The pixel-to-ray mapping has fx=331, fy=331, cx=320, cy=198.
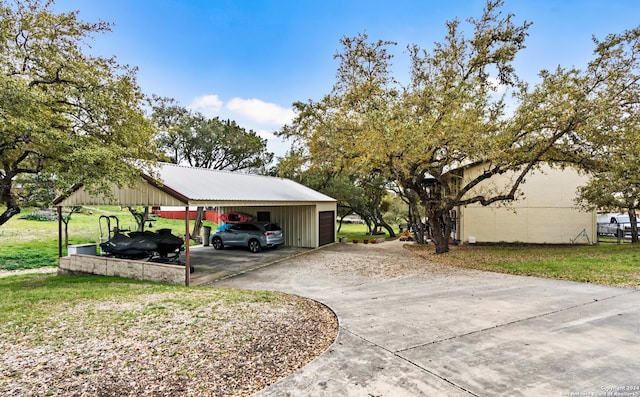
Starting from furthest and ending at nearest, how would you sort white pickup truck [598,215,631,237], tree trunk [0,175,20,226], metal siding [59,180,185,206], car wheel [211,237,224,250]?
white pickup truck [598,215,631,237]
car wheel [211,237,224,250]
metal siding [59,180,185,206]
tree trunk [0,175,20,226]

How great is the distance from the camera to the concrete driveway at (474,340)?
3.68 m

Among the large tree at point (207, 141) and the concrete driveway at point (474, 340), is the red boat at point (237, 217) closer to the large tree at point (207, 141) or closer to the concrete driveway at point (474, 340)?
the large tree at point (207, 141)

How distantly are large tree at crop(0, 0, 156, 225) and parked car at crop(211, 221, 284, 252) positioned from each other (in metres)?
6.44

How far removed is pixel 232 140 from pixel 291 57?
972 cm

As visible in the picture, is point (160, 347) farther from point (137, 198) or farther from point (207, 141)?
point (207, 141)

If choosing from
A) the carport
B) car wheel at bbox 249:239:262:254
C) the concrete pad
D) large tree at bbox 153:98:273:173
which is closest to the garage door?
the carport

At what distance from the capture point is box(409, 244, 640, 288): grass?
30.2ft

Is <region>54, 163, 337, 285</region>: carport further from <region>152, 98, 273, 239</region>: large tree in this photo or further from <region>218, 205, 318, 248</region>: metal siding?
<region>152, 98, 273, 239</region>: large tree

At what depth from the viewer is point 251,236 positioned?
51.0ft

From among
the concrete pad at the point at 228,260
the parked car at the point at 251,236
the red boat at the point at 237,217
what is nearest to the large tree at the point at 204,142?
the red boat at the point at 237,217

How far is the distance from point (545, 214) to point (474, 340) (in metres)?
15.9

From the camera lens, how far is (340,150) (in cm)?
1474

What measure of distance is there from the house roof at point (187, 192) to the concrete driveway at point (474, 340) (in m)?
3.16

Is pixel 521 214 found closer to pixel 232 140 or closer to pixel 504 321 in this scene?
pixel 504 321
